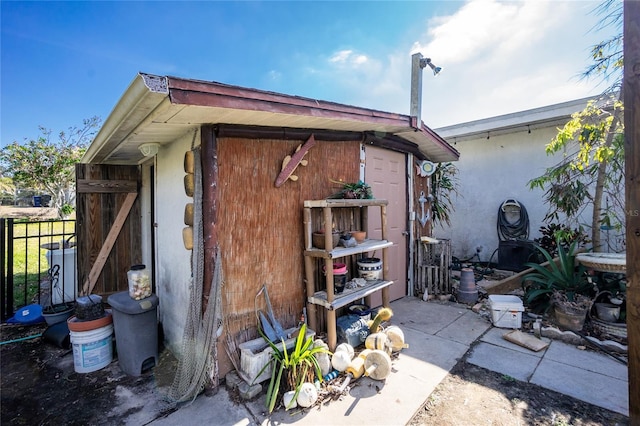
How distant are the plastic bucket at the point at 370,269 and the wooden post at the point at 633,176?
6.94 feet

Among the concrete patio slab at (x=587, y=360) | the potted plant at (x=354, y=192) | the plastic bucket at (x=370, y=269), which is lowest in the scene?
the concrete patio slab at (x=587, y=360)

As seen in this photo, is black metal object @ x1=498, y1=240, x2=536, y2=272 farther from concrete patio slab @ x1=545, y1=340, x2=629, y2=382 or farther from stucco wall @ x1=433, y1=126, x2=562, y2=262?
concrete patio slab @ x1=545, y1=340, x2=629, y2=382

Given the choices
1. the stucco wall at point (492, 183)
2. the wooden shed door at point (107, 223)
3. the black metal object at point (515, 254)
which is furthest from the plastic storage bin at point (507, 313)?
the wooden shed door at point (107, 223)

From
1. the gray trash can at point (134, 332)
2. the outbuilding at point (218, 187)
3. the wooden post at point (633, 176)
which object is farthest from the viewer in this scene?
the gray trash can at point (134, 332)

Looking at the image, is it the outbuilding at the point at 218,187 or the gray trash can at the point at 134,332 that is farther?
the gray trash can at the point at 134,332

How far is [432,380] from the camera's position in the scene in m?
2.39

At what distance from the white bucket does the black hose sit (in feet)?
23.2

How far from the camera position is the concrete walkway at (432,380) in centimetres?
199

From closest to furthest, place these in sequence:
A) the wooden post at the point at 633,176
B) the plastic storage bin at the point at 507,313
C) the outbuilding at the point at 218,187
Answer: the wooden post at the point at 633,176, the outbuilding at the point at 218,187, the plastic storage bin at the point at 507,313

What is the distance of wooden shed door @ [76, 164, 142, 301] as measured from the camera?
3.78 metres

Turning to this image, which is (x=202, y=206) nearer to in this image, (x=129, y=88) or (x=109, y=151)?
(x=129, y=88)

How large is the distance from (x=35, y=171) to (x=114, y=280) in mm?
13164

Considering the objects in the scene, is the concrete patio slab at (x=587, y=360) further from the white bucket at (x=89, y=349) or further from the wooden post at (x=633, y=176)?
the white bucket at (x=89, y=349)

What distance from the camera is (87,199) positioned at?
12.5 feet
